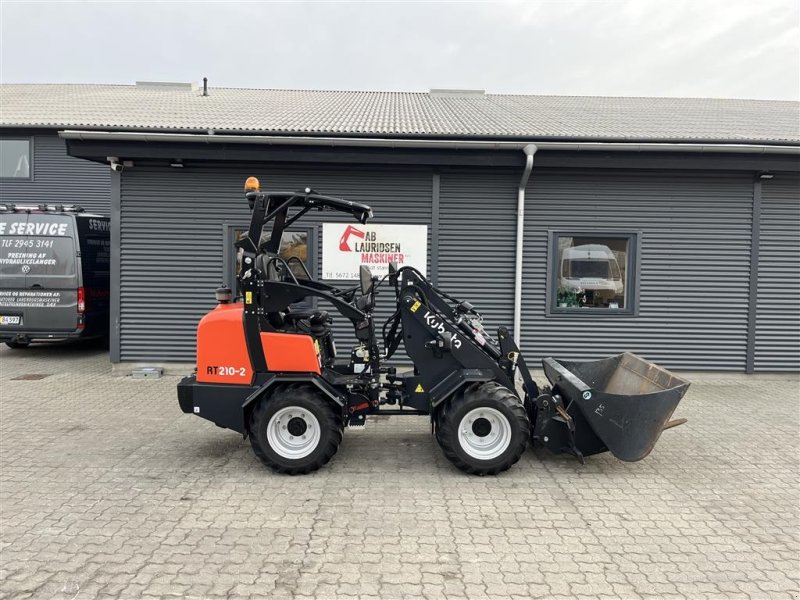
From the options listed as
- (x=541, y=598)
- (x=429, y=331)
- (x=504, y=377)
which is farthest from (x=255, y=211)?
(x=541, y=598)

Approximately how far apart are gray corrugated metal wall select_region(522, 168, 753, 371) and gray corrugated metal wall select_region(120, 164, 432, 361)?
1.99 meters

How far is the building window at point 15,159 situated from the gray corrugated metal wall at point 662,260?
12278mm

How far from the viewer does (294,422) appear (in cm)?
451

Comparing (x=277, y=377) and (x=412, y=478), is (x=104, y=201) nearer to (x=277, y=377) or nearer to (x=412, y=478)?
(x=277, y=377)

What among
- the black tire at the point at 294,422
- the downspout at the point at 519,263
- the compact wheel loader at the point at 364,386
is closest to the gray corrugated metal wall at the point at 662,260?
the downspout at the point at 519,263

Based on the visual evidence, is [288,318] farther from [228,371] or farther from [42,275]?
[42,275]

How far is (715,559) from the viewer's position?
327 centimetres

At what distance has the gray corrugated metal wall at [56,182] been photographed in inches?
504

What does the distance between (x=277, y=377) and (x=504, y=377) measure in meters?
1.99

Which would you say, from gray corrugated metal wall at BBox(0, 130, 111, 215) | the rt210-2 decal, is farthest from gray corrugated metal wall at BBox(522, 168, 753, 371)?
gray corrugated metal wall at BBox(0, 130, 111, 215)

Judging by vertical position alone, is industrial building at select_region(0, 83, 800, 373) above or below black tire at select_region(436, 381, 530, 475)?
above

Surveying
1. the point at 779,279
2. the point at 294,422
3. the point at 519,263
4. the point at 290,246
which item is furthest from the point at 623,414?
the point at 779,279

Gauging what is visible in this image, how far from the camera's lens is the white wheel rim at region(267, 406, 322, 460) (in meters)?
4.44

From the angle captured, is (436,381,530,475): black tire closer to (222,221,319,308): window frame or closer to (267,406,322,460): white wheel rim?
(267,406,322,460): white wheel rim
